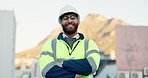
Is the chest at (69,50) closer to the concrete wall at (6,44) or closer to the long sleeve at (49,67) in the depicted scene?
the long sleeve at (49,67)

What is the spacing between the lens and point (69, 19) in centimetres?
177

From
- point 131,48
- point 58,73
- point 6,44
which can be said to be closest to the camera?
point 58,73

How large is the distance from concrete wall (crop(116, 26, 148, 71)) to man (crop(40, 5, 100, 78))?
1846 centimetres

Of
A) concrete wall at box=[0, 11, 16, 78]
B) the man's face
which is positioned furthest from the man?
concrete wall at box=[0, 11, 16, 78]

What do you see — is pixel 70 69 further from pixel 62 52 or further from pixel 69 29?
pixel 69 29

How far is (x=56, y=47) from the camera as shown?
5.83 ft

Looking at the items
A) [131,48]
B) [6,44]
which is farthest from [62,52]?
[131,48]

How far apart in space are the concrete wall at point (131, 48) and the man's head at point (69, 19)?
18.5m

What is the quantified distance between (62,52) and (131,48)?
61.8ft

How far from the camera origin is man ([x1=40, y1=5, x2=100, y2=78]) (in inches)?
66.6

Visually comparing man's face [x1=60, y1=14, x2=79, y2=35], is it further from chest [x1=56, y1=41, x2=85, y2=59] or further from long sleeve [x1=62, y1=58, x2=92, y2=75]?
long sleeve [x1=62, y1=58, x2=92, y2=75]

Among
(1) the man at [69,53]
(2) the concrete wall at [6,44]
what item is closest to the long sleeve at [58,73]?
(1) the man at [69,53]

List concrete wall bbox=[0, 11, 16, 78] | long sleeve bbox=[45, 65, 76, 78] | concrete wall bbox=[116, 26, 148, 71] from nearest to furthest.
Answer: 1. long sleeve bbox=[45, 65, 76, 78]
2. concrete wall bbox=[0, 11, 16, 78]
3. concrete wall bbox=[116, 26, 148, 71]

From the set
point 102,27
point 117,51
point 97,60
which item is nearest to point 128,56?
point 117,51
